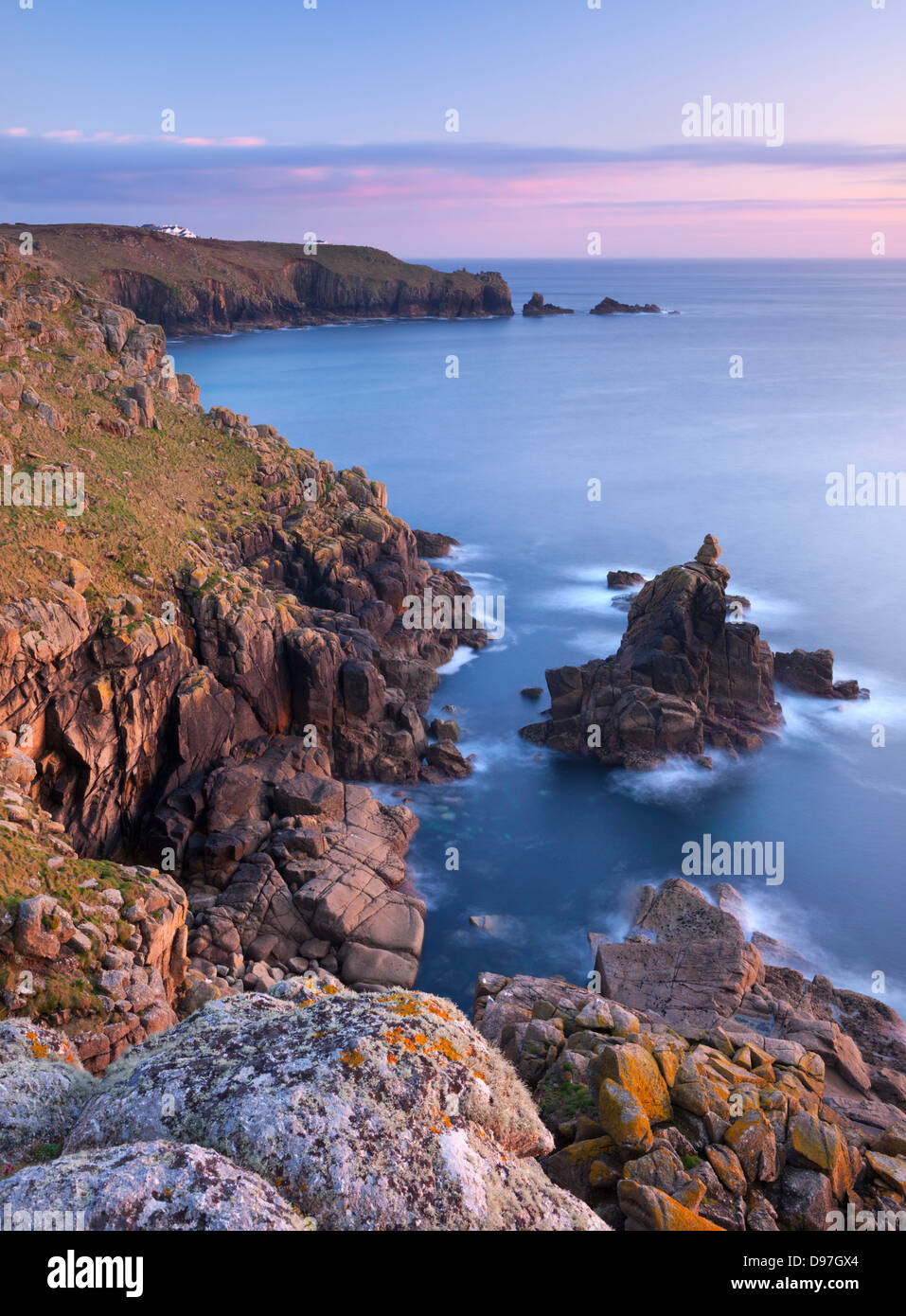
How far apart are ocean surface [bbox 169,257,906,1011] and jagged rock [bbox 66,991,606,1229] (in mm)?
21281

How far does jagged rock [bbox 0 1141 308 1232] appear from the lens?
6.71 metres

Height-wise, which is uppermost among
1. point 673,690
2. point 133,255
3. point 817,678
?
point 133,255

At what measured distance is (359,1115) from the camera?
27.4 ft

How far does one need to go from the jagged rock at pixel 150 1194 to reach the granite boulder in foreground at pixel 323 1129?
15mm

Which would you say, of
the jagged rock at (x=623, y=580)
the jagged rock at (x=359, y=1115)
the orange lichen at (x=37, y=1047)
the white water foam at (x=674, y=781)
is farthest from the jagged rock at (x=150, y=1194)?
the jagged rock at (x=623, y=580)

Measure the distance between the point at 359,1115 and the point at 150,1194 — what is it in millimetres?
2073

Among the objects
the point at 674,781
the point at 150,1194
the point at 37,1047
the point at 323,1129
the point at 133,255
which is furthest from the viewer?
the point at 133,255

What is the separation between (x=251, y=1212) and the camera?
695cm

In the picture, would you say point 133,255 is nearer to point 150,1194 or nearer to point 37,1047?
point 37,1047

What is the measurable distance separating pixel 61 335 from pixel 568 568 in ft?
134

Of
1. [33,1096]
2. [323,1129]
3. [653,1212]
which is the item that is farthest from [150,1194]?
[653,1212]

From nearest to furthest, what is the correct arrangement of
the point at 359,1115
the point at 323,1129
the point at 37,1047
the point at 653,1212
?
A: 1. the point at 323,1129
2. the point at 359,1115
3. the point at 37,1047
4. the point at 653,1212

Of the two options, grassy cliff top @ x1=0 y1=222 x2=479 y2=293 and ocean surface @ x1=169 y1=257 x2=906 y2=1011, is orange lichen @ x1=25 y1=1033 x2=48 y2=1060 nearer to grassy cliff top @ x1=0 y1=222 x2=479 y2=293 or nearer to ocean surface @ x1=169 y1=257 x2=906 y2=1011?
ocean surface @ x1=169 y1=257 x2=906 y2=1011

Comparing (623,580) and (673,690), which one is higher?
(623,580)
